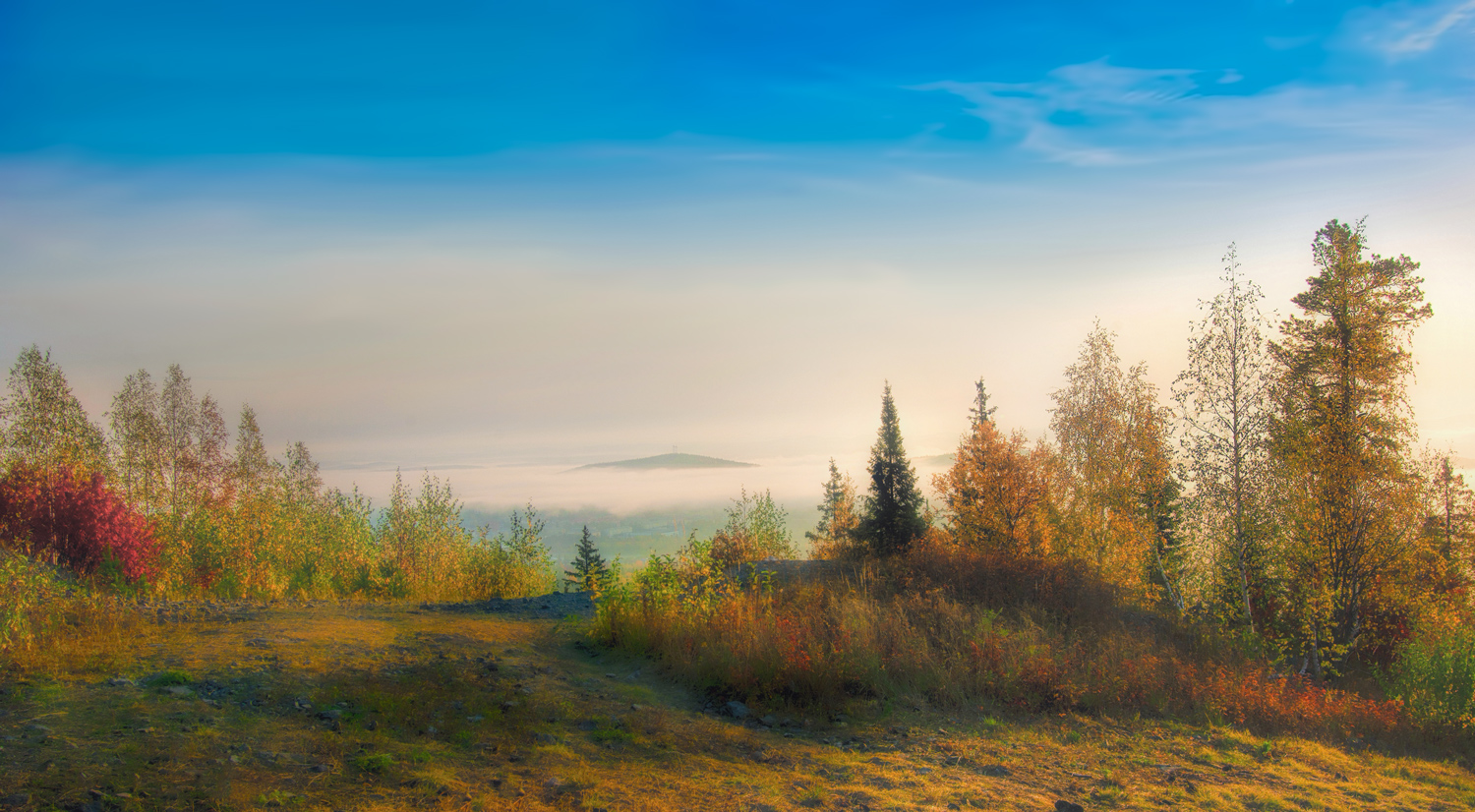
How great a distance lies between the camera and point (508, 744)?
6.75 m

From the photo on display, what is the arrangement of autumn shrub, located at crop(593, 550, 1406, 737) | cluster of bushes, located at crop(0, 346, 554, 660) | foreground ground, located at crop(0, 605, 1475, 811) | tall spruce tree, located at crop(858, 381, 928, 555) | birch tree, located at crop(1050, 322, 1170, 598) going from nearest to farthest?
1. foreground ground, located at crop(0, 605, 1475, 811)
2. autumn shrub, located at crop(593, 550, 1406, 737)
3. cluster of bushes, located at crop(0, 346, 554, 660)
4. birch tree, located at crop(1050, 322, 1170, 598)
5. tall spruce tree, located at crop(858, 381, 928, 555)

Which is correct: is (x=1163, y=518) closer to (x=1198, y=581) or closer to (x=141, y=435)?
(x=1198, y=581)

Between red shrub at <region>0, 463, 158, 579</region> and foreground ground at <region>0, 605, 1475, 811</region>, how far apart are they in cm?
657

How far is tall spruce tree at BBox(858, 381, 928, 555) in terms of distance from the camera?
92.4 feet

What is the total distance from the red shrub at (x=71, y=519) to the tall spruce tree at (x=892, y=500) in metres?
23.0

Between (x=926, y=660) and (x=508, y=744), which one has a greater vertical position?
(x=508, y=744)

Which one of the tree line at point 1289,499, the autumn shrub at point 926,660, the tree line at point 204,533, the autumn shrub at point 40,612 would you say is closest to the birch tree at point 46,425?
the tree line at point 204,533

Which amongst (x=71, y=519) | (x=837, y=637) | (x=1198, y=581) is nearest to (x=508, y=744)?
(x=837, y=637)

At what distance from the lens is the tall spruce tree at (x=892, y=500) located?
28.2m

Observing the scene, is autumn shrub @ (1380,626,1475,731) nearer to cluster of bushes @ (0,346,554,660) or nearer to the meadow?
the meadow

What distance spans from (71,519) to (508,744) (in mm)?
13891

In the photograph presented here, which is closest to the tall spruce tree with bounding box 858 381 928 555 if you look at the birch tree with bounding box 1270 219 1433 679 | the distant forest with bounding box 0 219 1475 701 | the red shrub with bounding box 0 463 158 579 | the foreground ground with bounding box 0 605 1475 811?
the distant forest with bounding box 0 219 1475 701

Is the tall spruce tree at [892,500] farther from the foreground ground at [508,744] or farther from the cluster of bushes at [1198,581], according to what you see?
the foreground ground at [508,744]

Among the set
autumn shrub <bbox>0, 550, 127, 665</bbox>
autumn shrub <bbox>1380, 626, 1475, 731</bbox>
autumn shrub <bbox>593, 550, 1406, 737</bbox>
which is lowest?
autumn shrub <bbox>1380, 626, 1475, 731</bbox>
